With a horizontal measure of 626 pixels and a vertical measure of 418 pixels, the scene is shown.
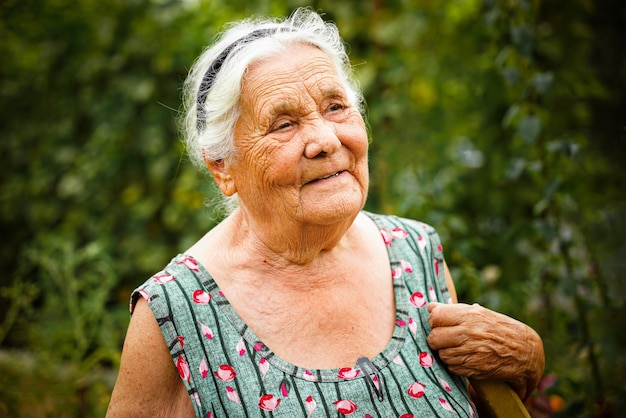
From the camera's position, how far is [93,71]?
4.18 meters

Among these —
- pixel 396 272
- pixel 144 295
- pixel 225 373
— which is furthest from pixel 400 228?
Answer: pixel 144 295

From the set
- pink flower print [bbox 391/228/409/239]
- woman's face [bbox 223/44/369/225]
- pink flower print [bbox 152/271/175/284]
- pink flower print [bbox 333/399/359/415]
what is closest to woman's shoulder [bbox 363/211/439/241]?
pink flower print [bbox 391/228/409/239]

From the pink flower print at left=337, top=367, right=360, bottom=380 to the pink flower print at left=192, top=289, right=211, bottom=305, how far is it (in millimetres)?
448

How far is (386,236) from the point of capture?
2.14 m

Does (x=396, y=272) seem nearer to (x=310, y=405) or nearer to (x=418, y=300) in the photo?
(x=418, y=300)

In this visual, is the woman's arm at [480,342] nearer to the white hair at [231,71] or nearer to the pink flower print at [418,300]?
the pink flower print at [418,300]

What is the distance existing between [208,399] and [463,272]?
1.48 metres

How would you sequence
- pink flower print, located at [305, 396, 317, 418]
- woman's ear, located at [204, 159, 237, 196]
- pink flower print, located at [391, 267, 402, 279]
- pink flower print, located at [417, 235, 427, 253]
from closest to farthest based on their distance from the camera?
pink flower print, located at [305, 396, 317, 418] → woman's ear, located at [204, 159, 237, 196] → pink flower print, located at [391, 267, 402, 279] → pink flower print, located at [417, 235, 427, 253]

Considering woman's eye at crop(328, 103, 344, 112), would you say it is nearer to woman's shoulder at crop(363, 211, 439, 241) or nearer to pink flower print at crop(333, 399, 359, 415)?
woman's shoulder at crop(363, 211, 439, 241)

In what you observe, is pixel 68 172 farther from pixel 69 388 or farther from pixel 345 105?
pixel 345 105

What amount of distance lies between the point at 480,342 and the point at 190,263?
0.94m

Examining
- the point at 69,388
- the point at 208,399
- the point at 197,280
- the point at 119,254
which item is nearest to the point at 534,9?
the point at 197,280

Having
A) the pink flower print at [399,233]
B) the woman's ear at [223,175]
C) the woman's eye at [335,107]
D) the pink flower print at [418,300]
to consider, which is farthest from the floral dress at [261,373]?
the woman's eye at [335,107]

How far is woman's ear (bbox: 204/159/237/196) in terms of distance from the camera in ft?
6.22
